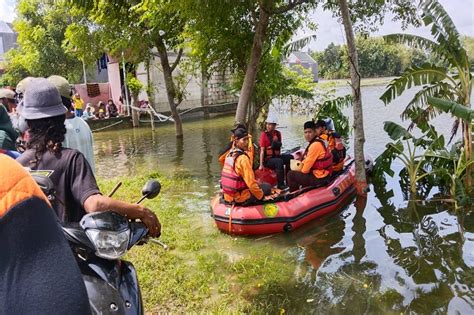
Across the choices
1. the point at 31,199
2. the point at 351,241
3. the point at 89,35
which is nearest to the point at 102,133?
the point at 89,35

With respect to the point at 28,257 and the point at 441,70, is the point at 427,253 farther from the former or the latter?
the point at 28,257

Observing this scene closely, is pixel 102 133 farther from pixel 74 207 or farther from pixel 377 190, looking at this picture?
pixel 74 207

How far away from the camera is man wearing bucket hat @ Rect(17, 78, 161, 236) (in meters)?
2.36

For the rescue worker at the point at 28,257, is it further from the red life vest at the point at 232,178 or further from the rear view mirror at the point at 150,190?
the red life vest at the point at 232,178

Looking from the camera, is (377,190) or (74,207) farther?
(377,190)

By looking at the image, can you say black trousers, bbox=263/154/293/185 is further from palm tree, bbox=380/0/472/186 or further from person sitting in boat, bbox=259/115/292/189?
palm tree, bbox=380/0/472/186

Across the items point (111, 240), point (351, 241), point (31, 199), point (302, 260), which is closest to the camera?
point (31, 199)

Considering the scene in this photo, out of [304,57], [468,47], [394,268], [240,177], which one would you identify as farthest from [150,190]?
[304,57]

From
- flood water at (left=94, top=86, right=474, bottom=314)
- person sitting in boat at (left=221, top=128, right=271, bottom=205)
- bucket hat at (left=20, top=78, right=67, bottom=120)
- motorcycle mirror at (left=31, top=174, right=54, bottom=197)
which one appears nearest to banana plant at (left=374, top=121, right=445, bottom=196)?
flood water at (left=94, top=86, right=474, bottom=314)

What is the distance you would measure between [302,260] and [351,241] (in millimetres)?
1100

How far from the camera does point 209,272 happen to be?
5.26 metres

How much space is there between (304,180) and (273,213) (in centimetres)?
129

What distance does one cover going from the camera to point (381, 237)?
6.65 metres

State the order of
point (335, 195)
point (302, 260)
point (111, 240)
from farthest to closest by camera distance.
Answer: point (335, 195) < point (302, 260) < point (111, 240)
